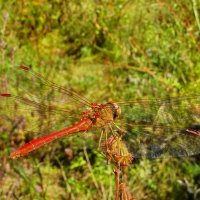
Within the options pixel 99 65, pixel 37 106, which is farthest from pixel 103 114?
pixel 99 65

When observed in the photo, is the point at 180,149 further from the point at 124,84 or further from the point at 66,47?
the point at 66,47

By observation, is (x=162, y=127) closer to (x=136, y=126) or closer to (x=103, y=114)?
(x=136, y=126)

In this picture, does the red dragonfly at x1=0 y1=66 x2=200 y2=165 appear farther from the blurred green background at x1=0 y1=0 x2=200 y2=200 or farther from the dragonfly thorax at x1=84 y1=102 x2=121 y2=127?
the blurred green background at x1=0 y1=0 x2=200 y2=200

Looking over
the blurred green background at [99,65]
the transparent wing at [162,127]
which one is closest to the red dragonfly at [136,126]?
the transparent wing at [162,127]

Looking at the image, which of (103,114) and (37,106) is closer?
(103,114)

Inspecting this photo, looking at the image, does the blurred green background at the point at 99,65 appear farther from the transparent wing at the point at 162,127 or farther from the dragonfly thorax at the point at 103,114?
the dragonfly thorax at the point at 103,114

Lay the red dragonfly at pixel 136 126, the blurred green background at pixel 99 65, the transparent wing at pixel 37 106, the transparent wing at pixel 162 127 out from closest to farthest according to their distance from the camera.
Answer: the red dragonfly at pixel 136 126 → the transparent wing at pixel 162 127 → the transparent wing at pixel 37 106 → the blurred green background at pixel 99 65
